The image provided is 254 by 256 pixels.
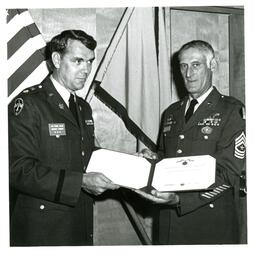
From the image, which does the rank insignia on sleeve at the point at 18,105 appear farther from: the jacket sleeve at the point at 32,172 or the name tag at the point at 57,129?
the name tag at the point at 57,129

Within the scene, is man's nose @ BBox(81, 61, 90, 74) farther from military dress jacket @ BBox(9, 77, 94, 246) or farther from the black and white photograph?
military dress jacket @ BBox(9, 77, 94, 246)

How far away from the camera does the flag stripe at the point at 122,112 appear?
235 centimetres

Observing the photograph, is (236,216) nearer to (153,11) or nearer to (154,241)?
(154,241)

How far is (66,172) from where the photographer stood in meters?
1.74

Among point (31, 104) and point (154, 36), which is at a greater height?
point (154, 36)

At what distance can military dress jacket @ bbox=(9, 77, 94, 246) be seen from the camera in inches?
68.3

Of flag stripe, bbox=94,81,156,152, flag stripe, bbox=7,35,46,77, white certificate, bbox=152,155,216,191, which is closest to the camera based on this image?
white certificate, bbox=152,155,216,191

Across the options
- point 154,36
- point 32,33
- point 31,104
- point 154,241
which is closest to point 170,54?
point 154,36

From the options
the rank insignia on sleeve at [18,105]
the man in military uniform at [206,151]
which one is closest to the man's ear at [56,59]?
the rank insignia on sleeve at [18,105]

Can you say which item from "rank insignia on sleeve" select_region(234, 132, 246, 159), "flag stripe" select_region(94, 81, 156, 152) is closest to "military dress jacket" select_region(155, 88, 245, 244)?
"rank insignia on sleeve" select_region(234, 132, 246, 159)

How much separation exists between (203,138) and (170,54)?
745 millimetres

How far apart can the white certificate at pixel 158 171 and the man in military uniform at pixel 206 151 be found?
162 mm

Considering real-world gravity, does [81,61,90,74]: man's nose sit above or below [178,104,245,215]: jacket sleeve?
above

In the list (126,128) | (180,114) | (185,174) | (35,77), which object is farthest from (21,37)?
(185,174)
